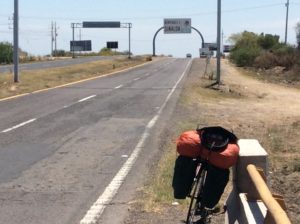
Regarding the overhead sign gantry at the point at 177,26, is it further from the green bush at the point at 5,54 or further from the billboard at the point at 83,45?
the billboard at the point at 83,45

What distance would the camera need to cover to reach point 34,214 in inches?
268

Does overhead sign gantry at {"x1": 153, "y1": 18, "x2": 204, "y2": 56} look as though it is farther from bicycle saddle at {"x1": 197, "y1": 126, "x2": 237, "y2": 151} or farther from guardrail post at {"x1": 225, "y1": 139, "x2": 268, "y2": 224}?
bicycle saddle at {"x1": 197, "y1": 126, "x2": 237, "y2": 151}

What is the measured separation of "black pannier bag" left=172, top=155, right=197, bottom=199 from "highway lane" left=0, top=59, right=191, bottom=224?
1.32 metres

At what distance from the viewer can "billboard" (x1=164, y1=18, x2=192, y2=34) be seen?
81.6 meters

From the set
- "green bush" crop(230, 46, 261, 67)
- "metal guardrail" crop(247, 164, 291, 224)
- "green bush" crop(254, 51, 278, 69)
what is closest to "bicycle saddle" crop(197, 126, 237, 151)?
"metal guardrail" crop(247, 164, 291, 224)

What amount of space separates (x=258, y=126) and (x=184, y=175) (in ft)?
38.1

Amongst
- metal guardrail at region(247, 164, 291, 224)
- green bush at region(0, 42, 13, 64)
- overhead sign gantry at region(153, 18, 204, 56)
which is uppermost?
overhead sign gantry at region(153, 18, 204, 56)

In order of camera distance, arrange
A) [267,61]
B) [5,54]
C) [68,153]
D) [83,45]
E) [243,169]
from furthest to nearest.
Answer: [83,45] < [5,54] < [267,61] < [68,153] < [243,169]

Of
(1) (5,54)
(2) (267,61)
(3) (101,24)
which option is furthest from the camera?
(3) (101,24)

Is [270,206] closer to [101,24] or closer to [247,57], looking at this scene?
[247,57]

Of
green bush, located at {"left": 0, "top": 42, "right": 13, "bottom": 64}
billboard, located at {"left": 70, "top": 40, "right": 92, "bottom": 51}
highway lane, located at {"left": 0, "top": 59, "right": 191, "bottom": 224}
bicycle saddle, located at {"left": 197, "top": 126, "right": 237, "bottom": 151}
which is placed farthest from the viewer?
billboard, located at {"left": 70, "top": 40, "right": 92, "bottom": 51}

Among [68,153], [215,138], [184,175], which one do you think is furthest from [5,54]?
[215,138]

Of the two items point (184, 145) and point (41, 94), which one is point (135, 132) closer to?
point (184, 145)

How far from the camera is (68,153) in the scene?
11.1m
